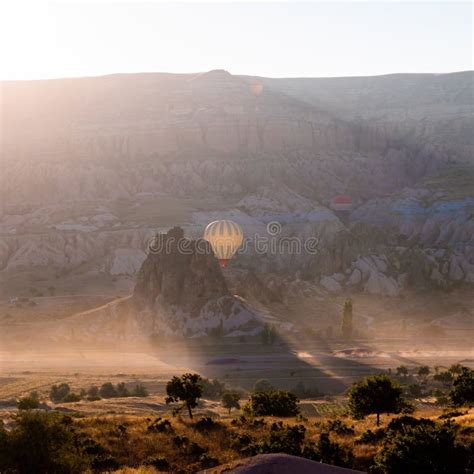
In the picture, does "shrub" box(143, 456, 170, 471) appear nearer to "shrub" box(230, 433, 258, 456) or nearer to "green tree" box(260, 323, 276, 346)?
"shrub" box(230, 433, 258, 456)

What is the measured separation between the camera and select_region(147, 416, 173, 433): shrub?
123ft

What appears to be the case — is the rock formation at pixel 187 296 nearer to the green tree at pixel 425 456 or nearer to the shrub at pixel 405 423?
the shrub at pixel 405 423

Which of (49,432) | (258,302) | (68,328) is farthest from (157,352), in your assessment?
(49,432)

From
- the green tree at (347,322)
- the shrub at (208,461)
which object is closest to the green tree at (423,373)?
the green tree at (347,322)

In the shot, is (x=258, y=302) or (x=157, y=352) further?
(x=258, y=302)

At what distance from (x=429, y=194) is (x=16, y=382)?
141 m

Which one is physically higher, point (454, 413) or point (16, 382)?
point (454, 413)

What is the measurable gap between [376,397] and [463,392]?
7.82 metres

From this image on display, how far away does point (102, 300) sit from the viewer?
367ft

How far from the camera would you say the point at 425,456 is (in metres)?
25.0

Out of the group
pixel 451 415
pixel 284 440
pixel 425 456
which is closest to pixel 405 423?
pixel 451 415

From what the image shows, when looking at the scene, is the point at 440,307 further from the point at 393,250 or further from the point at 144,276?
the point at 144,276

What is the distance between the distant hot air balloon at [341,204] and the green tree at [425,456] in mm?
171534

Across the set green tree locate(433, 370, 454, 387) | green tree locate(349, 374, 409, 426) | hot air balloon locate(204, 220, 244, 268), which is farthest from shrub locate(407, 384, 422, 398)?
hot air balloon locate(204, 220, 244, 268)
